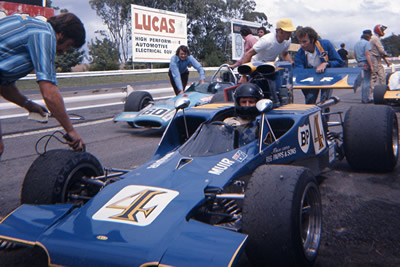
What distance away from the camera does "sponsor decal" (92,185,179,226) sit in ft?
8.00

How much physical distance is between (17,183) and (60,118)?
211 cm

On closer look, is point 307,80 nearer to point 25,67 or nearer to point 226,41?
point 25,67

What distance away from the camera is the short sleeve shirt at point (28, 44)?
8.46 ft

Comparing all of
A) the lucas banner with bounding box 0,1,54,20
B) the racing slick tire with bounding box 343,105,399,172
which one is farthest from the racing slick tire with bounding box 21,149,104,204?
the lucas banner with bounding box 0,1,54,20

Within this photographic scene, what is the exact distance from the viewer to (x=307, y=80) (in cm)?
592

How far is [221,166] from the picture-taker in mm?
3100

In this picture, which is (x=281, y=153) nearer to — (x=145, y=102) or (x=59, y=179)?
(x=59, y=179)

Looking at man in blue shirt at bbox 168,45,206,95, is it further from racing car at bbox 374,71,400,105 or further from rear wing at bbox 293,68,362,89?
racing car at bbox 374,71,400,105

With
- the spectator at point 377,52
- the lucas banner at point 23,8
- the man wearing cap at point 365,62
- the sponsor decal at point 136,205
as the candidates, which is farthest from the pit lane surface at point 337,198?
the lucas banner at point 23,8

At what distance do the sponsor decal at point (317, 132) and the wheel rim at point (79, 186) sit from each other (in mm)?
2008

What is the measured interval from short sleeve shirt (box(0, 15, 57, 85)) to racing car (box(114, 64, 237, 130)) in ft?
13.4

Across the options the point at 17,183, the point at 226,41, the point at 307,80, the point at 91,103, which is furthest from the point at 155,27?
the point at 226,41

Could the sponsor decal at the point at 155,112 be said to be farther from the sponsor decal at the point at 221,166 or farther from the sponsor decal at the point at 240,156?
the sponsor decal at the point at 221,166

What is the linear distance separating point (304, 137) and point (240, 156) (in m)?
0.85
